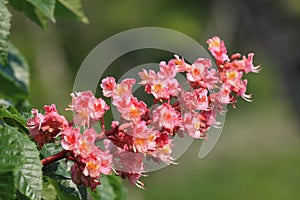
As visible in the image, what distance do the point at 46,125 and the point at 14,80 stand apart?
2.08 ft

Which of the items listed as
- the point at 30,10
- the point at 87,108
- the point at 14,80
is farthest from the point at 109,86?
the point at 14,80

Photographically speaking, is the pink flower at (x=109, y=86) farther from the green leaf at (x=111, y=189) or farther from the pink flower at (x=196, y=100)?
the green leaf at (x=111, y=189)

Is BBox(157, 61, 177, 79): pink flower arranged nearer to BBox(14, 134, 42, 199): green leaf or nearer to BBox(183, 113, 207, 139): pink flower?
BBox(183, 113, 207, 139): pink flower

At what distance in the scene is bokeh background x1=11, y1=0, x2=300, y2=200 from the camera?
1033cm

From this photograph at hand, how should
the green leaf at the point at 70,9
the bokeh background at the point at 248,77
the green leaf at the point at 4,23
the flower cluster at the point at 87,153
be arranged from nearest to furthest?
the flower cluster at the point at 87,153, the green leaf at the point at 4,23, the green leaf at the point at 70,9, the bokeh background at the point at 248,77

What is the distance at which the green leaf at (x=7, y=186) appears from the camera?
1.20m

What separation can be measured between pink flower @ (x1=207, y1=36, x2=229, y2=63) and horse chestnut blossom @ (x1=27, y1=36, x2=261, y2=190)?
27 mm

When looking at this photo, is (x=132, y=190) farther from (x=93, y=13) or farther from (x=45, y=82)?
(x=93, y=13)

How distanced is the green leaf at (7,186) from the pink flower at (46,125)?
0.23ft

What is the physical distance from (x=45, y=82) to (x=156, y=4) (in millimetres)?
3524

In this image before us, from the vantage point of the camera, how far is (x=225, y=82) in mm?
1255

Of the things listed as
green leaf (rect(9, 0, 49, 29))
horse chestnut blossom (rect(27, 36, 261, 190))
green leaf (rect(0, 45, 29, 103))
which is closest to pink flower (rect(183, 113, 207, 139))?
horse chestnut blossom (rect(27, 36, 261, 190))

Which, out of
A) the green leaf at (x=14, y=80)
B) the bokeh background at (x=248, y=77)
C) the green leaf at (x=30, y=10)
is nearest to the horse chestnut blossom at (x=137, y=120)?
the green leaf at (x=30, y=10)

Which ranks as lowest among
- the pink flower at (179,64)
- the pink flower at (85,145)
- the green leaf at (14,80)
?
the pink flower at (85,145)
